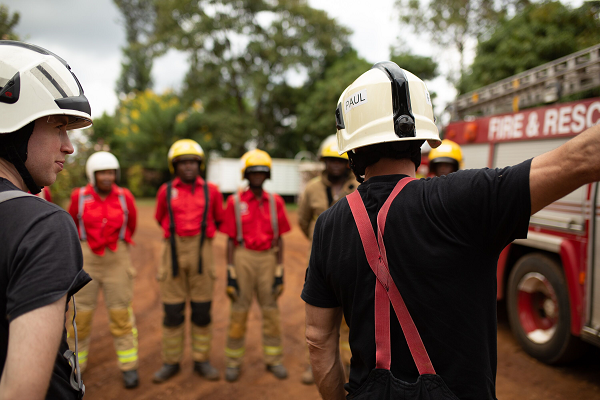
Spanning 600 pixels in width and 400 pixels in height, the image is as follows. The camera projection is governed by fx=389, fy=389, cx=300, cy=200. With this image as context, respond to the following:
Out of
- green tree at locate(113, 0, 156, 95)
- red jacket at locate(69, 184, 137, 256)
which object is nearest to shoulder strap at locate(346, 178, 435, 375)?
red jacket at locate(69, 184, 137, 256)

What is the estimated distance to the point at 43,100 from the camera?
126 centimetres

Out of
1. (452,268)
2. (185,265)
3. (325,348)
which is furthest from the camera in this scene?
(185,265)

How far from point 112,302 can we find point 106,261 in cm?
42

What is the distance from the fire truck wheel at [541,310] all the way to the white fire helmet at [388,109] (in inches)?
137

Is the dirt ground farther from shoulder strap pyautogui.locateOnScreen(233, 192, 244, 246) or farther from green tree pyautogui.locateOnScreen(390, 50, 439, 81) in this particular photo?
green tree pyautogui.locateOnScreen(390, 50, 439, 81)

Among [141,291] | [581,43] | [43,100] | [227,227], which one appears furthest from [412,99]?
[581,43]

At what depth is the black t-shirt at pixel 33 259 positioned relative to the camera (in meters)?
1.03

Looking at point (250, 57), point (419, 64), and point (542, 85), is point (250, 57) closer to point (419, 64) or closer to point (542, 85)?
point (419, 64)

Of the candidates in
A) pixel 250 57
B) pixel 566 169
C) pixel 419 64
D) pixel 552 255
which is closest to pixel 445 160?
pixel 552 255

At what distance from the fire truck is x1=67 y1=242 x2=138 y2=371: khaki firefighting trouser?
4.32 m

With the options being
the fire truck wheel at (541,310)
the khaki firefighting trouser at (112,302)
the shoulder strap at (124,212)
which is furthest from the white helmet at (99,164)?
the fire truck wheel at (541,310)

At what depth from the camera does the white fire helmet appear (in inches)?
55.9

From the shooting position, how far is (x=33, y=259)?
3.45 feet

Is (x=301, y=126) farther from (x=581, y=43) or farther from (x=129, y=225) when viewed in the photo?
(x=129, y=225)
